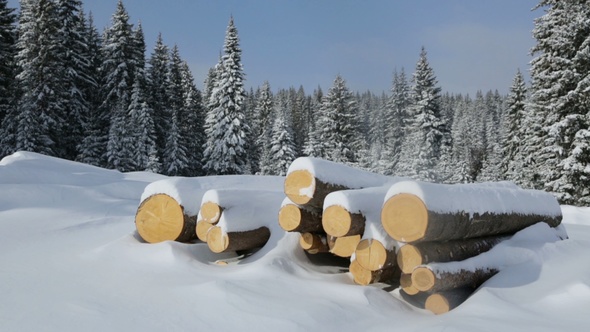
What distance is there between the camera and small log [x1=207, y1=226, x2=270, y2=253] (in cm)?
497

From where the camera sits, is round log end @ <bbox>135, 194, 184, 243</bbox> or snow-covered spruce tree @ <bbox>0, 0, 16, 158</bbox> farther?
snow-covered spruce tree @ <bbox>0, 0, 16, 158</bbox>

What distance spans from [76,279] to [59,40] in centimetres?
3066

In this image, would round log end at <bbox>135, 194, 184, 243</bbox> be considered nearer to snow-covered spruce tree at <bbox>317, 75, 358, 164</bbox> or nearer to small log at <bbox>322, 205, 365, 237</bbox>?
small log at <bbox>322, 205, 365, 237</bbox>

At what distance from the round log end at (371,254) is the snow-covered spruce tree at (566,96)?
16.7 metres

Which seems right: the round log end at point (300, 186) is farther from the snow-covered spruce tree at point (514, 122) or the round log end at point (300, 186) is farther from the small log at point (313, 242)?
the snow-covered spruce tree at point (514, 122)

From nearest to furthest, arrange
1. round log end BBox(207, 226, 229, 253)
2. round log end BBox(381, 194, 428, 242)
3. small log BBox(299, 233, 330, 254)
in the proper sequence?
round log end BBox(381, 194, 428, 242)
round log end BBox(207, 226, 229, 253)
small log BBox(299, 233, 330, 254)

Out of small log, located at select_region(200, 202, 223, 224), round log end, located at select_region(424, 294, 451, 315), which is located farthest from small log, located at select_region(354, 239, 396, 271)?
small log, located at select_region(200, 202, 223, 224)

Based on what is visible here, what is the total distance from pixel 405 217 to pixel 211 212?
2.45 metres

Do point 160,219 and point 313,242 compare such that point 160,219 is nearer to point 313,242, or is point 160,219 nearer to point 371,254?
point 313,242

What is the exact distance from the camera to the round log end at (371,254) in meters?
4.20

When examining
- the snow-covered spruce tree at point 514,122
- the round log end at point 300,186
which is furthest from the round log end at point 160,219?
the snow-covered spruce tree at point 514,122

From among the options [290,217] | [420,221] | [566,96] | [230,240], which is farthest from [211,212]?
[566,96]

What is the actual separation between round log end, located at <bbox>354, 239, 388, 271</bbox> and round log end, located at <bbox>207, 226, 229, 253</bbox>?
163cm

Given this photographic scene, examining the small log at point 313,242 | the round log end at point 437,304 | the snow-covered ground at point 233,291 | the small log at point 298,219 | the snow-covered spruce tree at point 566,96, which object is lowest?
the round log end at point 437,304
